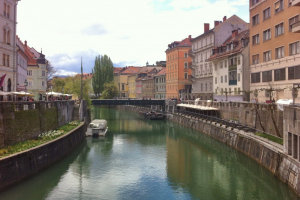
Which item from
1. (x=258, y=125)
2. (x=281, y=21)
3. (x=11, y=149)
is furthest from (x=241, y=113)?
(x=11, y=149)

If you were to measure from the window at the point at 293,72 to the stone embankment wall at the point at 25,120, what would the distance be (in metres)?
28.4

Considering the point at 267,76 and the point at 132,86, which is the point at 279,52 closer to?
the point at 267,76

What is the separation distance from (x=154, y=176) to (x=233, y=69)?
116 ft

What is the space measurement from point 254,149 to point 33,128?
66.7ft

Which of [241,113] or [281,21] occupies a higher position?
[281,21]

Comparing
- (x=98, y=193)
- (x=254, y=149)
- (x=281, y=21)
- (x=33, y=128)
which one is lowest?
(x=98, y=193)

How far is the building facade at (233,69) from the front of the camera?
52750 millimetres

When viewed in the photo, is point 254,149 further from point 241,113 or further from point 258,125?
point 241,113

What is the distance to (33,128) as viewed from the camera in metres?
29.6

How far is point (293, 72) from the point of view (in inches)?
1471

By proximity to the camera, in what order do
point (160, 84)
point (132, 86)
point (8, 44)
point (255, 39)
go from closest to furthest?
point (8, 44) < point (255, 39) < point (160, 84) < point (132, 86)

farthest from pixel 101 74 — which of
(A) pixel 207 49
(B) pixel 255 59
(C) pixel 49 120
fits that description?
(C) pixel 49 120

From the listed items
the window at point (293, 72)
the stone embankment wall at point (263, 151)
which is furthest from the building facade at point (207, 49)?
the window at point (293, 72)

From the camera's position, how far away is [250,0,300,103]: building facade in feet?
122
